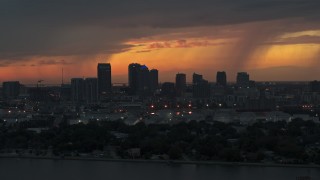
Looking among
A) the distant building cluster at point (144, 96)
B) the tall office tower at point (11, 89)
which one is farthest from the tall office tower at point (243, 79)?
the tall office tower at point (11, 89)

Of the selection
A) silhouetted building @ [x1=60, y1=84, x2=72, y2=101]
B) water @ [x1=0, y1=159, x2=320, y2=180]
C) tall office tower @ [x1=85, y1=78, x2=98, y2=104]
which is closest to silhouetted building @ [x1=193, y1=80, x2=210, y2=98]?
tall office tower @ [x1=85, y1=78, x2=98, y2=104]

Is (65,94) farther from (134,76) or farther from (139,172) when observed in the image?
(139,172)

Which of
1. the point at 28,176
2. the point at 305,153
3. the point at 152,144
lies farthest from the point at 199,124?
the point at 28,176

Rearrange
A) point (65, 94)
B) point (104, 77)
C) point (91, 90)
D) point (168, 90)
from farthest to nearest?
point (65, 94)
point (104, 77)
point (168, 90)
point (91, 90)

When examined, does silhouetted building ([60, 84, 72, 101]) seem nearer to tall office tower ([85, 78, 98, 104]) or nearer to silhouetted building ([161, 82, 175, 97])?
tall office tower ([85, 78, 98, 104])

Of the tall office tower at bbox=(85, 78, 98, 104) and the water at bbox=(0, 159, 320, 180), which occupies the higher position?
the tall office tower at bbox=(85, 78, 98, 104)

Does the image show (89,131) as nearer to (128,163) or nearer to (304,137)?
(128,163)

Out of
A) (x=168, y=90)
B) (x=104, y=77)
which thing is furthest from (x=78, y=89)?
(x=168, y=90)
